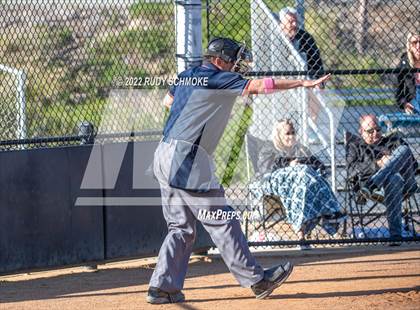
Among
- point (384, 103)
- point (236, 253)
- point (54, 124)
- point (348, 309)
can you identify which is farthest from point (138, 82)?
point (384, 103)

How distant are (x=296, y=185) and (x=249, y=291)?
7.72 feet

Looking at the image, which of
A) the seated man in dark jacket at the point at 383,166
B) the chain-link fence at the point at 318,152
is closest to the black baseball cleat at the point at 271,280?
the chain-link fence at the point at 318,152

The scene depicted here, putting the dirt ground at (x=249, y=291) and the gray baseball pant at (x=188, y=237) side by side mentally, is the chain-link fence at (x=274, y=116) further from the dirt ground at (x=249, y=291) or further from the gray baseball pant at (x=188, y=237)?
the gray baseball pant at (x=188, y=237)

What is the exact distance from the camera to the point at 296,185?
9914 millimetres

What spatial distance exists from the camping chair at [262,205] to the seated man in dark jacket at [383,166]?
87 centimetres

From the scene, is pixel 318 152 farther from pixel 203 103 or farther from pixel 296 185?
pixel 203 103

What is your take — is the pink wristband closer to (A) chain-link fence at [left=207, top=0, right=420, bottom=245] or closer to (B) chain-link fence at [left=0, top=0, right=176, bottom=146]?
(A) chain-link fence at [left=207, top=0, right=420, bottom=245]

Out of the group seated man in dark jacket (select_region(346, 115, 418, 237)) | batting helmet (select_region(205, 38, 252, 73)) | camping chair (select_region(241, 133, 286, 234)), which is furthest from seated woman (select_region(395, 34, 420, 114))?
batting helmet (select_region(205, 38, 252, 73))

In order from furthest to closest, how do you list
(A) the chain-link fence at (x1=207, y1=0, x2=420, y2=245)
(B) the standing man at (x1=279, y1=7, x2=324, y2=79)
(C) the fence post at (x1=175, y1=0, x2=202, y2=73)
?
1. (B) the standing man at (x1=279, y1=7, x2=324, y2=79)
2. (A) the chain-link fence at (x1=207, y1=0, x2=420, y2=245)
3. (C) the fence post at (x1=175, y1=0, x2=202, y2=73)

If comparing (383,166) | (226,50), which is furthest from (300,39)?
(226,50)

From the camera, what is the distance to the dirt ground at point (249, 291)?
24.0 ft

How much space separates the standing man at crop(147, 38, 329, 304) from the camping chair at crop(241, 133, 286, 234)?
8.47 ft

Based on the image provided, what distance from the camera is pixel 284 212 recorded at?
33.8ft

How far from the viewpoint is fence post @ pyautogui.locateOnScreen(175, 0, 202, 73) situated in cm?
891
